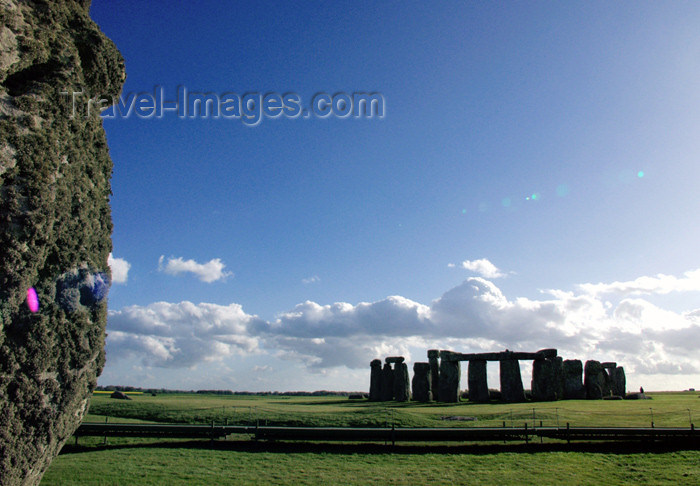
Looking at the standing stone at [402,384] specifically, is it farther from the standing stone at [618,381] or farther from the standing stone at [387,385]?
the standing stone at [618,381]

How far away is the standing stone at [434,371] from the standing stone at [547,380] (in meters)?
8.52

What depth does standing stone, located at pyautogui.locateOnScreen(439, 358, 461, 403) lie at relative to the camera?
41.8 metres

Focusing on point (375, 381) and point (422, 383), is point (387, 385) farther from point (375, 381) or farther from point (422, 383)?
point (422, 383)

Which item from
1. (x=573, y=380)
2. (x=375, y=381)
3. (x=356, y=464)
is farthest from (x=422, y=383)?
(x=356, y=464)

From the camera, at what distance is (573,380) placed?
39688mm

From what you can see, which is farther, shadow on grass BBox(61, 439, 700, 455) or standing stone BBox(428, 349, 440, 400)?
standing stone BBox(428, 349, 440, 400)

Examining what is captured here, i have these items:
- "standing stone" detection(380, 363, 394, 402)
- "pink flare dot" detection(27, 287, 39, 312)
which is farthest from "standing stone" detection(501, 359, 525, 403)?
"pink flare dot" detection(27, 287, 39, 312)

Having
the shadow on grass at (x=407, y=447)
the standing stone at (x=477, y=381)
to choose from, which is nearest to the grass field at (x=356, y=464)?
the shadow on grass at (x=407, y=447)

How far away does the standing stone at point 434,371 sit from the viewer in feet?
147

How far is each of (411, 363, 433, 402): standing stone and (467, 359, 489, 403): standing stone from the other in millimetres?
3661

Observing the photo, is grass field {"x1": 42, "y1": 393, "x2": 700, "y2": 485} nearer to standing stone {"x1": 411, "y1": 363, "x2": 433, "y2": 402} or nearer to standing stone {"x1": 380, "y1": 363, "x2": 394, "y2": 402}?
standing stone {"x1": 411, "y1": 363, "x2": 433, "y2": 402}

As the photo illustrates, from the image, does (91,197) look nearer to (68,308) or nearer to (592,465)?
(68,308)

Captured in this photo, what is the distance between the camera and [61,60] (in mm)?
5594

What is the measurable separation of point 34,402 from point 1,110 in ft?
9.79
